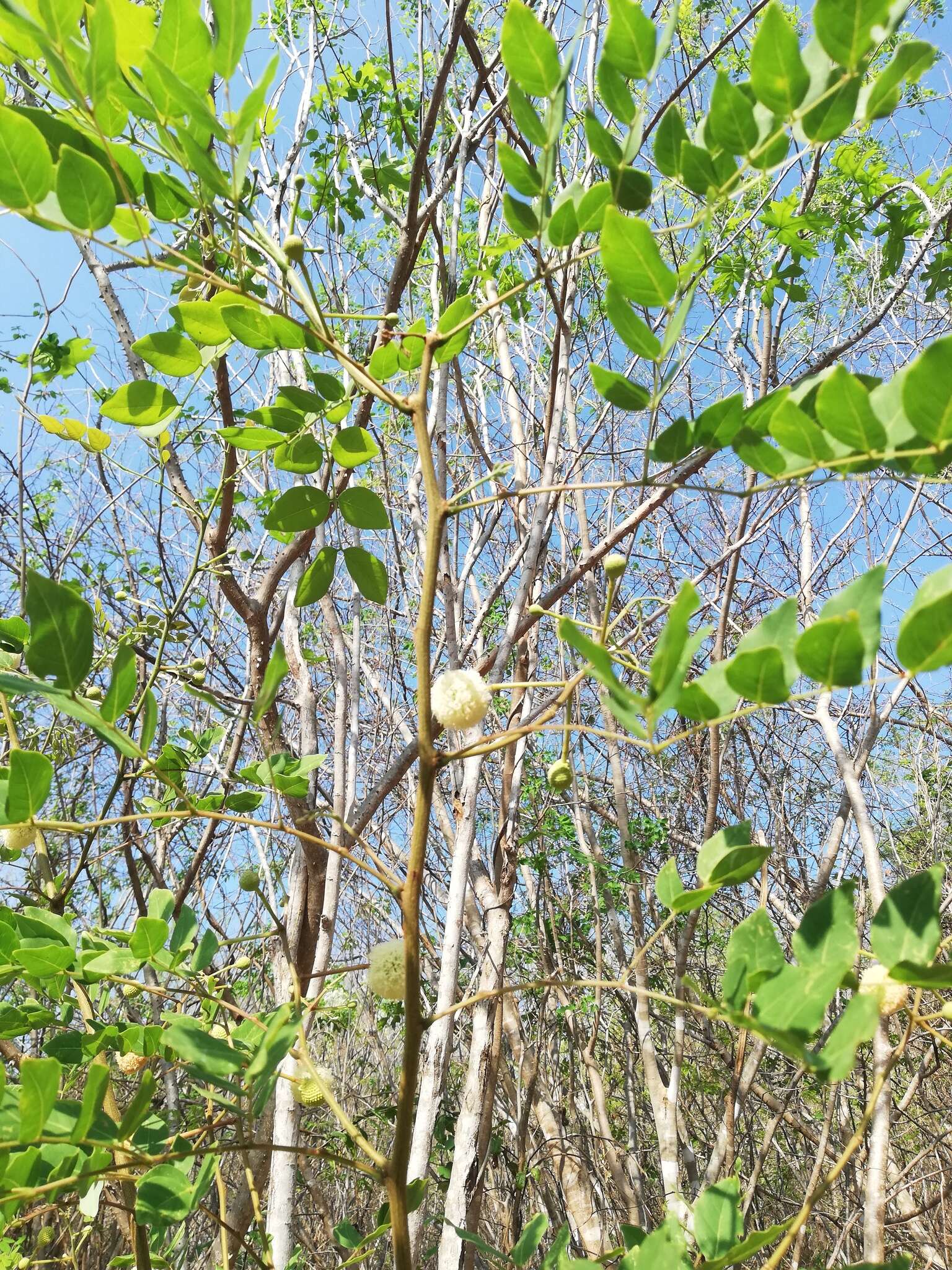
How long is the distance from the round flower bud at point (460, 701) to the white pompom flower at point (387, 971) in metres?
0.17

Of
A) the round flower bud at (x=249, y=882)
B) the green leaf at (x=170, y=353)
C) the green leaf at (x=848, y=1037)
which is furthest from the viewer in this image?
the round flower bud at (x=249, y=882)

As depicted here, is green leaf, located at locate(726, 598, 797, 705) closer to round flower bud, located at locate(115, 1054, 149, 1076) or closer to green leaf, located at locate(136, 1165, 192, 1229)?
green leaf, located at locate(136, 1165, 192, 1229)

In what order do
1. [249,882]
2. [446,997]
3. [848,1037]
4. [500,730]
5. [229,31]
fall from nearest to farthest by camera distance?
[848,1037] < [229,31] < [249,882] < [446,997] < [500,730]

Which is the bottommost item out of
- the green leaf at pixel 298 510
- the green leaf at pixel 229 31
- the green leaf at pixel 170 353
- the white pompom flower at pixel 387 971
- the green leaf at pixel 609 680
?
the white pompom flower at pixel 387 971

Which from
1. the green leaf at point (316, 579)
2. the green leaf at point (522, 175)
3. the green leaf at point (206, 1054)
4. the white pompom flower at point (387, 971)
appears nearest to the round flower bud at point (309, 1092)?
the white pompom flower at point (387, 971)

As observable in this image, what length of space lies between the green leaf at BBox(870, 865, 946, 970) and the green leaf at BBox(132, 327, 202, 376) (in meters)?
0.42

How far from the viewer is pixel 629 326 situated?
37cm

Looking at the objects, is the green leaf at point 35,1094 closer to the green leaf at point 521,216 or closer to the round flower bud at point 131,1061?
the round flower bud at point 131,1061

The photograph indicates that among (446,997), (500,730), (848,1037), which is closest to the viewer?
(848,1037)

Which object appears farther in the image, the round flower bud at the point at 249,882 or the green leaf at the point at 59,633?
the round flower bud at the point at 249,882

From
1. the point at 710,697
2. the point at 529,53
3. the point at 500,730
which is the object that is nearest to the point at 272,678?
the point at 710,697

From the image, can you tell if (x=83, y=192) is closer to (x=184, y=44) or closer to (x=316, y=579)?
(x=184, y=44)

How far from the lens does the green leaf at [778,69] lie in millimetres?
373

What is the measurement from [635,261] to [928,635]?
7.1 inches
